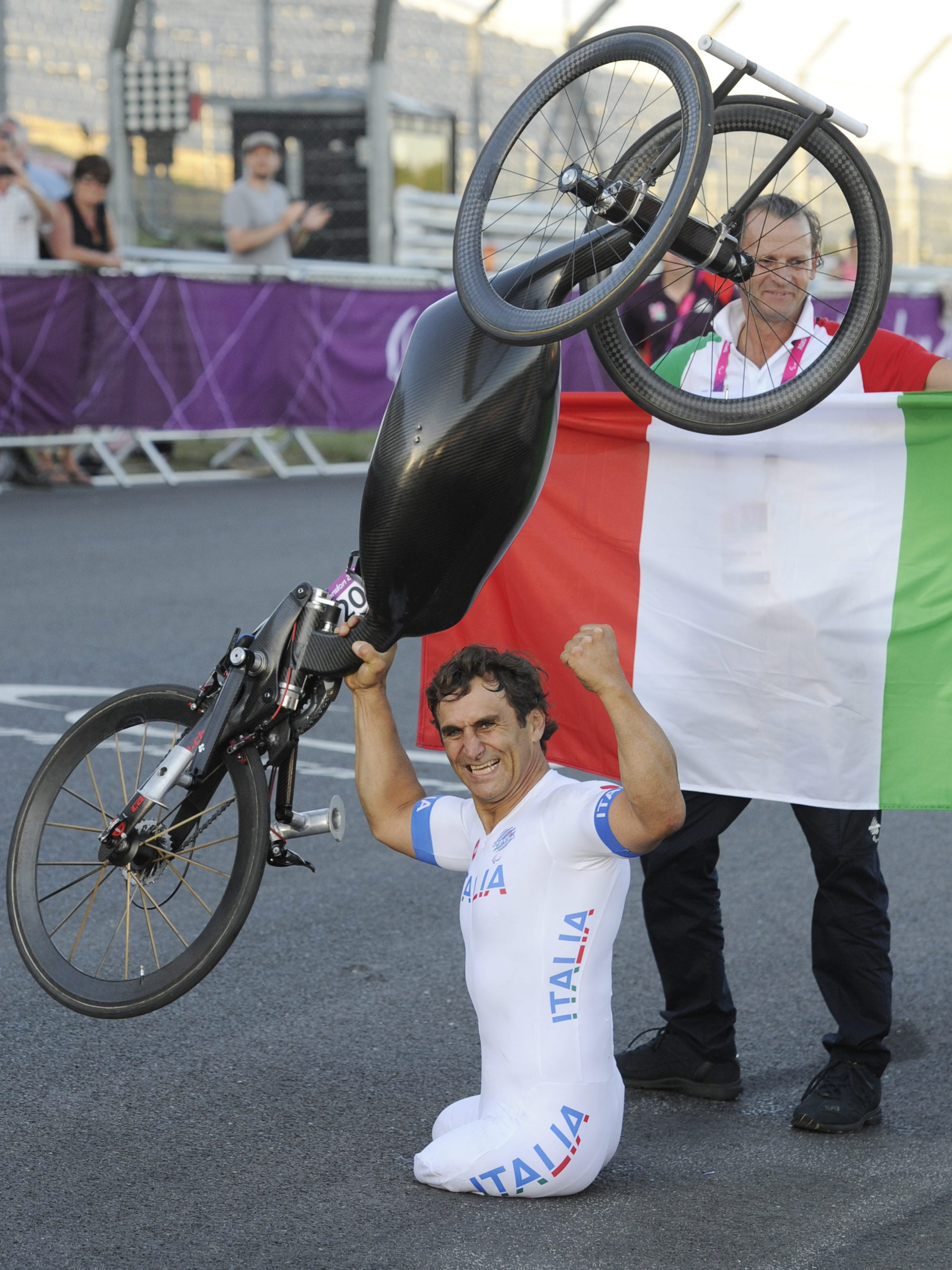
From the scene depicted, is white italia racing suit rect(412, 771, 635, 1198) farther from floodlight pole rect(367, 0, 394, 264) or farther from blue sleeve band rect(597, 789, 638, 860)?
floodlight pole rect(367, 0, 394, 264)

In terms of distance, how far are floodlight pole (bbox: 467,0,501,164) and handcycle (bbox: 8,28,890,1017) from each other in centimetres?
1608

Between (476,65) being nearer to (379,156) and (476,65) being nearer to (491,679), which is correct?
(379,156)

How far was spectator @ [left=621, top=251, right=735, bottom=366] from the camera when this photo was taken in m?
4.43

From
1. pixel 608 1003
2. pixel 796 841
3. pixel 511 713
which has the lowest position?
pixel 796 841

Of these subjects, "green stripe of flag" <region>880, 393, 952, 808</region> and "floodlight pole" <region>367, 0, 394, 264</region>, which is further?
"floodlight pole" <region>367, 0, 394, 264</region>

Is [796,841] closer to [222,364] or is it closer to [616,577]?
[616,577]

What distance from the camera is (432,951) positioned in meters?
5.01

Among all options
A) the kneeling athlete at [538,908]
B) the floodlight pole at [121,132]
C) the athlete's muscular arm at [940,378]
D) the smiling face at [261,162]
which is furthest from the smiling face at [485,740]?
the floodlight pole at [121,132]

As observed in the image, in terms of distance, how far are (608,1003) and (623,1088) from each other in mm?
312

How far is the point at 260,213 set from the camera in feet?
51.9

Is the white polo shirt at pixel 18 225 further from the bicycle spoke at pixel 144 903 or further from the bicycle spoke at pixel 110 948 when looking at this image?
the bicycle spoke at pixel 144 903

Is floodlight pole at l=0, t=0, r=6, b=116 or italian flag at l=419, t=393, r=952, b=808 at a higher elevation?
floodlight pole at l=0, t=0, r=6, b=116

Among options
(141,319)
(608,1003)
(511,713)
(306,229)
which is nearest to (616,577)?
(511,713)

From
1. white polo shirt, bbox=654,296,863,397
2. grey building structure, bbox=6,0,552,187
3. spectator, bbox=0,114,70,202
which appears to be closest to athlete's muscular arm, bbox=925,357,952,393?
white polo shirt, bbox=654,296,863,397
